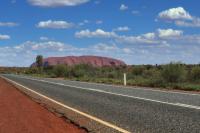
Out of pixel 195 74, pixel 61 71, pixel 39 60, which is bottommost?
pixel 195 74

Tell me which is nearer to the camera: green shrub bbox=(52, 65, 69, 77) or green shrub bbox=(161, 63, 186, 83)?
green shrub bbox=(161, 63, 186, 83)

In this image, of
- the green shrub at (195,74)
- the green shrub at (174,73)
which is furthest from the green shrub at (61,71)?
the green shrub at (174,73)

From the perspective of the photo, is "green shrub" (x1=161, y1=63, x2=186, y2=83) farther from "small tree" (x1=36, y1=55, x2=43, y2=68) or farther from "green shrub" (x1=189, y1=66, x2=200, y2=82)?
"small tree" (x1=36, y1=55, x2=43, y2=68)

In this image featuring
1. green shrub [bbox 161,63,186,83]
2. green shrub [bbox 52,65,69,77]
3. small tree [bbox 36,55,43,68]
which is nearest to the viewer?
green shrub [bbox 161,63,186,83]

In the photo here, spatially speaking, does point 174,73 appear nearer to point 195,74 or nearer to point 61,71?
point 195,74

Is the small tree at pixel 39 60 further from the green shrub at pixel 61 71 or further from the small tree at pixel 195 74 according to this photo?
the small tree at pixel 195 74

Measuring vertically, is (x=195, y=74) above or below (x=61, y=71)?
below

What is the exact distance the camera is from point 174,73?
3709 centimetres

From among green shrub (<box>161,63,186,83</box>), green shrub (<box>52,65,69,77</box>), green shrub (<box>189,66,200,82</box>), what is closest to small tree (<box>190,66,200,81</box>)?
green shrub (<box>189,66,200,82</box>)

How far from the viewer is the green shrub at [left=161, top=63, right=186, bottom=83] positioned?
36.9m

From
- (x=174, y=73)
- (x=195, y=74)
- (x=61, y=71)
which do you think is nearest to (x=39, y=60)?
(x=61, y=71)

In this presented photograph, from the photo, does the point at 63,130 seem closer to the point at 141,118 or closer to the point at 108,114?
the point at 141,118

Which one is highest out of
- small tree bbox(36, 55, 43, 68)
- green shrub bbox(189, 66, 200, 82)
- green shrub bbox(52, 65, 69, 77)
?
small tree bbox(36, 55, 43, 68)

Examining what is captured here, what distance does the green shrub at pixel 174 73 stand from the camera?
36938 millimetres
